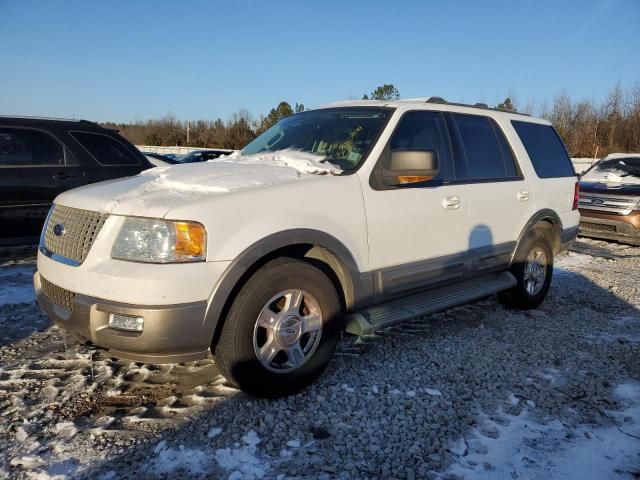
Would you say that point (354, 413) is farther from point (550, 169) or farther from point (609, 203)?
point (609, 203)

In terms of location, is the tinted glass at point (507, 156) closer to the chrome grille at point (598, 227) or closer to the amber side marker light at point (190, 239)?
the amber side marker light at point (190, 239)

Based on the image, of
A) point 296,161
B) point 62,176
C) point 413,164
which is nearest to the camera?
point 413,164

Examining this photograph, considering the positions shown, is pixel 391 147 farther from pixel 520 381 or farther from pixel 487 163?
pixel 520 381

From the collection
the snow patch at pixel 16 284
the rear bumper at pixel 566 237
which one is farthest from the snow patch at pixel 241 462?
the rear bumper at pixel 566 237

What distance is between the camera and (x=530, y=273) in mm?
4812

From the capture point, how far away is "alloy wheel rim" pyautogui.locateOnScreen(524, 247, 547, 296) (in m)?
4.77

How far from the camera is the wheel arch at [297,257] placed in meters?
2.56

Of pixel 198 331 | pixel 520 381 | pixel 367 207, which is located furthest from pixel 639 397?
pixel 198 331

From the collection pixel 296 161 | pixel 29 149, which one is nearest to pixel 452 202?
pixel 296 161

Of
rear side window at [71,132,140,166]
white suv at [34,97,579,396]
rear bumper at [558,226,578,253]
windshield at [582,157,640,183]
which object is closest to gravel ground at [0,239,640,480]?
white suv at [34,97,579,396]

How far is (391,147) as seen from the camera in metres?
3.47

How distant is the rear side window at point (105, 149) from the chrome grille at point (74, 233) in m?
3.18

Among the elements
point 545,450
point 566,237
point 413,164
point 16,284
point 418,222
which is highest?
point 413,164

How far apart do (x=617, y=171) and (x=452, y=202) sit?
25.3 feet
